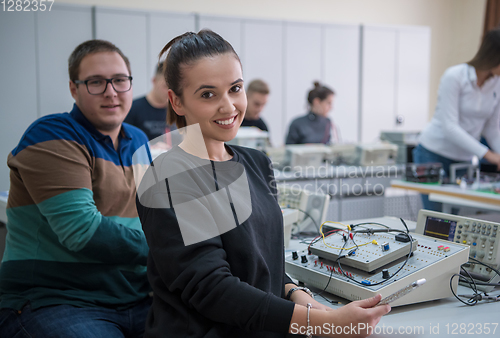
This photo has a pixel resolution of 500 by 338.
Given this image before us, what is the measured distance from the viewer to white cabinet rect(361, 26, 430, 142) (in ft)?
19.8

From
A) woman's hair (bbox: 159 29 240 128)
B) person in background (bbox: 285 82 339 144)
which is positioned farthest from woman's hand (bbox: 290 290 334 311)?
person in background (bbox: 285 82 339 144)

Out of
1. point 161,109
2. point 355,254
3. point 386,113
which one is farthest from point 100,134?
point 386,113

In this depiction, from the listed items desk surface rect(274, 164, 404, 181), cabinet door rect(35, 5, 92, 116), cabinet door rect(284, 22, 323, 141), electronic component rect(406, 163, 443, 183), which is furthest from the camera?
cabinet door rect(284, 22, 323, 141)

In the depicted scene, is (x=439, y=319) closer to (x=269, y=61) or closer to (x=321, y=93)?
(x=321, y=93)

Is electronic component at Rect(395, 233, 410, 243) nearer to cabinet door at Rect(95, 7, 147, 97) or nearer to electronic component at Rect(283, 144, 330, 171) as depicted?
electronic component at Rect(283, 144, 330, 171)

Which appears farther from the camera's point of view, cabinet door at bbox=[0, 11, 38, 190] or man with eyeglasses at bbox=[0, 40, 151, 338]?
cabinet door at bbox=[0, 11, 38, 190]

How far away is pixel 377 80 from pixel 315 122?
1974 millimetres

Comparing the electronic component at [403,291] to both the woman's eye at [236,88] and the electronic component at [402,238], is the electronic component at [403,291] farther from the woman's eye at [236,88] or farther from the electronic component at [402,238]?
the woman's eye at [236,88]

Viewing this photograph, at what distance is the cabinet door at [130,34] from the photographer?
4594mm

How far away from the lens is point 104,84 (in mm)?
1459

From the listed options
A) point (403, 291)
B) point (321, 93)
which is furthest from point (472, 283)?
point (321, 93)

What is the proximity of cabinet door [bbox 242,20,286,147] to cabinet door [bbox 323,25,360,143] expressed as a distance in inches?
29.7

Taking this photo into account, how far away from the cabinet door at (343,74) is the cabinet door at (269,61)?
2.47ft

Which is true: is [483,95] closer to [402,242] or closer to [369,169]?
[369,169]
